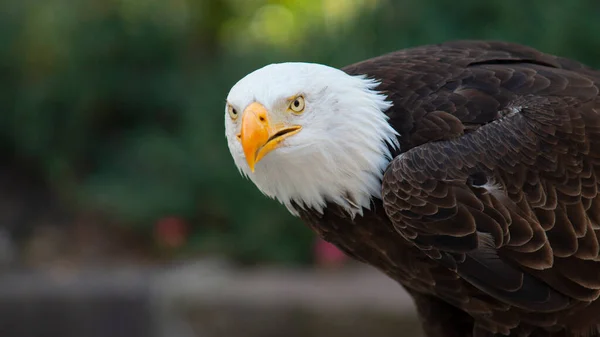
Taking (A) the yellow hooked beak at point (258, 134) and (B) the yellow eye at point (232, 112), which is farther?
(B) the yellow eye at point (232, 112)

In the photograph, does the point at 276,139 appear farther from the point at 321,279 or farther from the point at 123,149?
the point at 123,149

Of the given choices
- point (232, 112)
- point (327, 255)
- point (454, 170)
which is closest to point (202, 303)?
point (327, 255)

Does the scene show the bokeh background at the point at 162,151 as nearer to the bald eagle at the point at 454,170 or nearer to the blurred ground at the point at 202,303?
the blurred ground at the point at 202,303

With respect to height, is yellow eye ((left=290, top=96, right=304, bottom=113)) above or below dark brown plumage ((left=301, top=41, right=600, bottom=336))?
above

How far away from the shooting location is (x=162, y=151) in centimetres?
662

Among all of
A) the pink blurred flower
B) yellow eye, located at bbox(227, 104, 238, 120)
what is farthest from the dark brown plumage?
the pink blurred flower

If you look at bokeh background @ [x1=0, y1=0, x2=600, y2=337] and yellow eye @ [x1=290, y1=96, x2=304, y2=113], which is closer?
yellow eye @ [x1=290, y1=96, x2=304, y2=113]

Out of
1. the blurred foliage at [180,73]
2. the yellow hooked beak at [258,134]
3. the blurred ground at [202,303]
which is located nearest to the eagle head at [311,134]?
the yellow hooked beak at [258,134]

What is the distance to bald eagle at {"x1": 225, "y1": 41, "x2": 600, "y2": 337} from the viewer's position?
3260mm

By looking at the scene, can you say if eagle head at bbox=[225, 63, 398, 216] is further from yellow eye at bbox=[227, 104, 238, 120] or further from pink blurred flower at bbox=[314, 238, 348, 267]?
pink blurred flower at bbox=[314, 238, 348, 267]

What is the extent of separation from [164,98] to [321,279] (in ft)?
7.16

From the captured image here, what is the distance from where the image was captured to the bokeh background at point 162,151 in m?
6.05

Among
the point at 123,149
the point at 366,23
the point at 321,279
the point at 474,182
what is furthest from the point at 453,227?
the point at 123,149

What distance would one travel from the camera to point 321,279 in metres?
6.03
